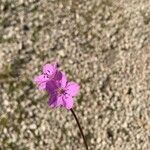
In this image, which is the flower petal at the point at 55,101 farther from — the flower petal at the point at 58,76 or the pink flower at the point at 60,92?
the flower petal at the point at 58,76

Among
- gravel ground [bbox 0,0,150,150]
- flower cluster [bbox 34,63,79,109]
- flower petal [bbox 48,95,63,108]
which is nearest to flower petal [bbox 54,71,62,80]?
flower cluster [bbox 34,63,79,109]

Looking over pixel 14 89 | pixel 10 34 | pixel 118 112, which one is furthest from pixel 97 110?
pixel 10 34

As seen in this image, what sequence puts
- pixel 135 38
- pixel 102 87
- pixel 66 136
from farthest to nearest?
pixel 135 38 < pixel 102 87 < pixel 66 136

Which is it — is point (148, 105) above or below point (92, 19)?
below

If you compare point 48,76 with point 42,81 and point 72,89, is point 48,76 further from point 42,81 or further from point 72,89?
point 72,89

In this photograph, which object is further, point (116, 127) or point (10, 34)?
point (10, 34)

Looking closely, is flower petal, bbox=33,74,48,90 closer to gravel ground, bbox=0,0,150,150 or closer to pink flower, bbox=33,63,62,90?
pink flower, bbox=33,63,62,90

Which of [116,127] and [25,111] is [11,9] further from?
[116,127]
